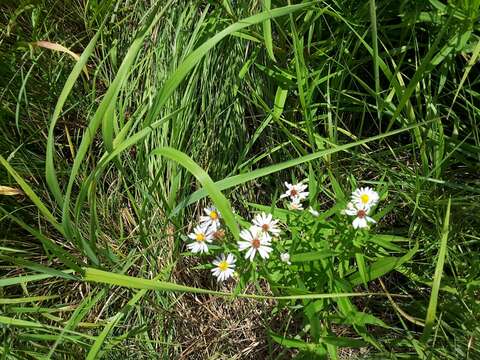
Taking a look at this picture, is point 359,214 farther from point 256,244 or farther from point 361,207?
point 256,244

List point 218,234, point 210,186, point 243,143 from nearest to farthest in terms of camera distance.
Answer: point 210,186 → point 218,234 → point 243,143

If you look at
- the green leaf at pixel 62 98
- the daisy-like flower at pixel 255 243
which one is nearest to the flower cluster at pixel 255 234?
the daisy-like flower at pixel 255 243

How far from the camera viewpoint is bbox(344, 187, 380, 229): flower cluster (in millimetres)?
860

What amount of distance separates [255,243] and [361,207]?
0.64ft

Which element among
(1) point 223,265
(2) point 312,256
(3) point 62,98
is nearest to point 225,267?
(1) point 223,265

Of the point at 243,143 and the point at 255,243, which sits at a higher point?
the point at 243,143

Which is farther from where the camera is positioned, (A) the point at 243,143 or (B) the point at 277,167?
(A) the point at 243,143

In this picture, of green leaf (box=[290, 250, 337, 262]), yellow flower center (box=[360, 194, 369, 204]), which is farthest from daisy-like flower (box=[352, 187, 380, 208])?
green leaf (box=[290, 250, 337, 262])

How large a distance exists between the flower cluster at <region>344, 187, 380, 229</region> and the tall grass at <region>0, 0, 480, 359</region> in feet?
0.27

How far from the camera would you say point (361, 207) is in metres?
0.89

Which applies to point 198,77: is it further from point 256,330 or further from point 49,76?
point 256,330

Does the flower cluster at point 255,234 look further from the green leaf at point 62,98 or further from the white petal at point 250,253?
the green leaf at point 62,98

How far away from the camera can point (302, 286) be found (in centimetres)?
87

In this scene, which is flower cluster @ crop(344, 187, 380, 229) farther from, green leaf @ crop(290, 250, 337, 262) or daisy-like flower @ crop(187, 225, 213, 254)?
daisy-like flower @ crop(187, 225, 213, 254)
